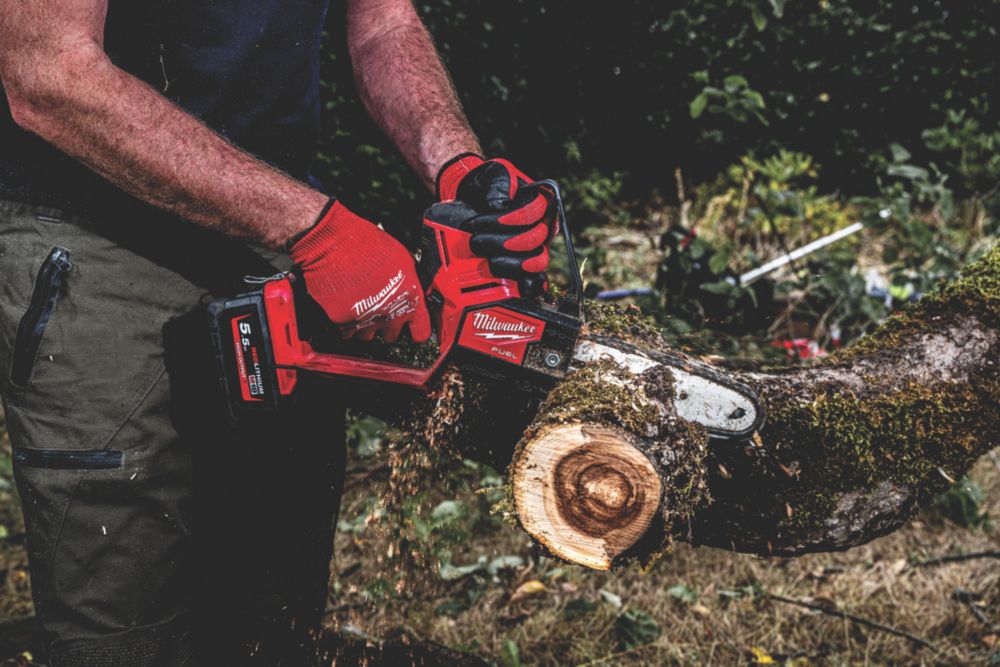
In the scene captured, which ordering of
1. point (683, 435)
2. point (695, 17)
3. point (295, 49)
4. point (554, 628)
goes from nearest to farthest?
1. point (683, 435)
2. point (295, 49)
3. point (554, 628)
4. point (695, 17)

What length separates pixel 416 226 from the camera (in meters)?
3.22

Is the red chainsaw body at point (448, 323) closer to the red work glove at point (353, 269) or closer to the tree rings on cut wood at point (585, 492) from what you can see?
the red work glove at point (353, 269)

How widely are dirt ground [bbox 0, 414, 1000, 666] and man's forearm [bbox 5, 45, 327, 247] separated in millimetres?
1364

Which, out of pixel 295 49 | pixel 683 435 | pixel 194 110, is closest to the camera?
pixel 683 435

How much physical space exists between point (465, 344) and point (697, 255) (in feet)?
6.89

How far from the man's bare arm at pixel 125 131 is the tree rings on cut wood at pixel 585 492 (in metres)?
0.69

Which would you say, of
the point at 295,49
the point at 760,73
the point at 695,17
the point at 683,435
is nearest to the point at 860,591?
the point at 683,435

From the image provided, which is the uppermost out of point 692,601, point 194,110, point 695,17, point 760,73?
point 194,110

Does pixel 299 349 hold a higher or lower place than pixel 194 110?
lower

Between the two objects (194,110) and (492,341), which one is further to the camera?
(194,110)

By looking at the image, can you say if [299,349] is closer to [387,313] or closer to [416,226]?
[387,313]

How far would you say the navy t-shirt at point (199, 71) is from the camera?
1431 mm

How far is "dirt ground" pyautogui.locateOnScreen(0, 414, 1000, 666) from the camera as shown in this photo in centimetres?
233

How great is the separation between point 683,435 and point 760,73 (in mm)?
4867
